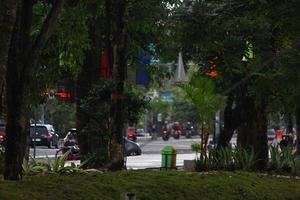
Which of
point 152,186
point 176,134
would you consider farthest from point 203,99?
point 176,134

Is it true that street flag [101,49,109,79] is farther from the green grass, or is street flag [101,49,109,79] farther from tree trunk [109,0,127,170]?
tree trunk [109,0,127,170]

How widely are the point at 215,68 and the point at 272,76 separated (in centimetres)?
346

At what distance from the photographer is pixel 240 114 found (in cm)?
1922

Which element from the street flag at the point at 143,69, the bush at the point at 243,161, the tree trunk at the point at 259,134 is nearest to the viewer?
the bush at the point at 243,161

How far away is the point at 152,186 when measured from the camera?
10.0m

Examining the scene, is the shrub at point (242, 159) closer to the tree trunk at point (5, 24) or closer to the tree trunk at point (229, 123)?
the tree trunk at point (229, 123)

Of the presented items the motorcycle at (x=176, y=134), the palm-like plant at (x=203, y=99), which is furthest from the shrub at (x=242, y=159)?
the motorcycle at (x=176, y=134)

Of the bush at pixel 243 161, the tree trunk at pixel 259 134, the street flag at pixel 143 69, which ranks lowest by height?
the bush at pixel 243 161

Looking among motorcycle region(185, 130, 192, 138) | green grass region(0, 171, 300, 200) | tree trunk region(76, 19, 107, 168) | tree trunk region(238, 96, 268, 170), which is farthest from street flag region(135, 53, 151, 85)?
motorcycle region(185, 130, 192, 138)

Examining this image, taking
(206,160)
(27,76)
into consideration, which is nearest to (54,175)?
(27,76)

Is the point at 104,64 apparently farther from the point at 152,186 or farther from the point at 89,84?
the point at 152,186

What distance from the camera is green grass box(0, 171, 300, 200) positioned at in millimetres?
8484

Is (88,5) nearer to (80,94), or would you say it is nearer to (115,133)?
(115,133)

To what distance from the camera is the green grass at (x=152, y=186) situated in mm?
8484
